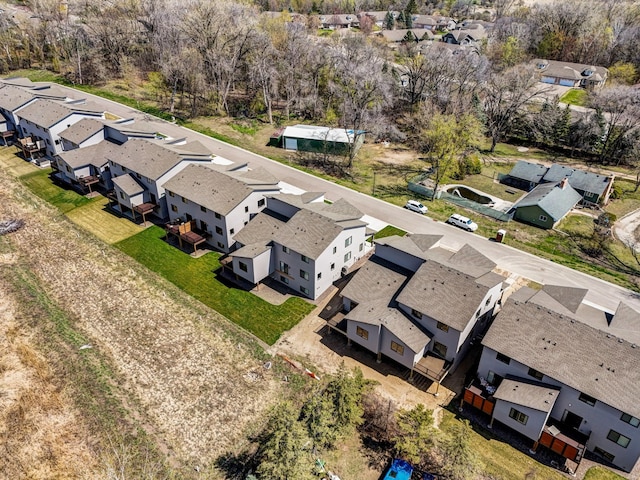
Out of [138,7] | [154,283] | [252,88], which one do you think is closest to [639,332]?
[154,283]

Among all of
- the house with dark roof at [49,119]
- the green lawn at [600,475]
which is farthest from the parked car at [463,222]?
the house with dark roof at [49,119]

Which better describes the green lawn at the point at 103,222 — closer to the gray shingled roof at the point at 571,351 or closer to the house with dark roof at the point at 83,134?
the house with dark roof at the point at 83,134

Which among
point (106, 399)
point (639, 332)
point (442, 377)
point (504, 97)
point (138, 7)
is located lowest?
point (106, 399)

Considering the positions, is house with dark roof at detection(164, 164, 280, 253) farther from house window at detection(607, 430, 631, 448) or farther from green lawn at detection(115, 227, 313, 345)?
house window at detection(607, 430, 631, 448)

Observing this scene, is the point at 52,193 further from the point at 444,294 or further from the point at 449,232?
the point at 444,294

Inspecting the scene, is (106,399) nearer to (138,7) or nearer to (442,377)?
(442,377)

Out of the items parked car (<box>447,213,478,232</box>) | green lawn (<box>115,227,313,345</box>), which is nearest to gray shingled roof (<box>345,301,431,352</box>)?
green lawn (<box>115,227,313,345</box>)
